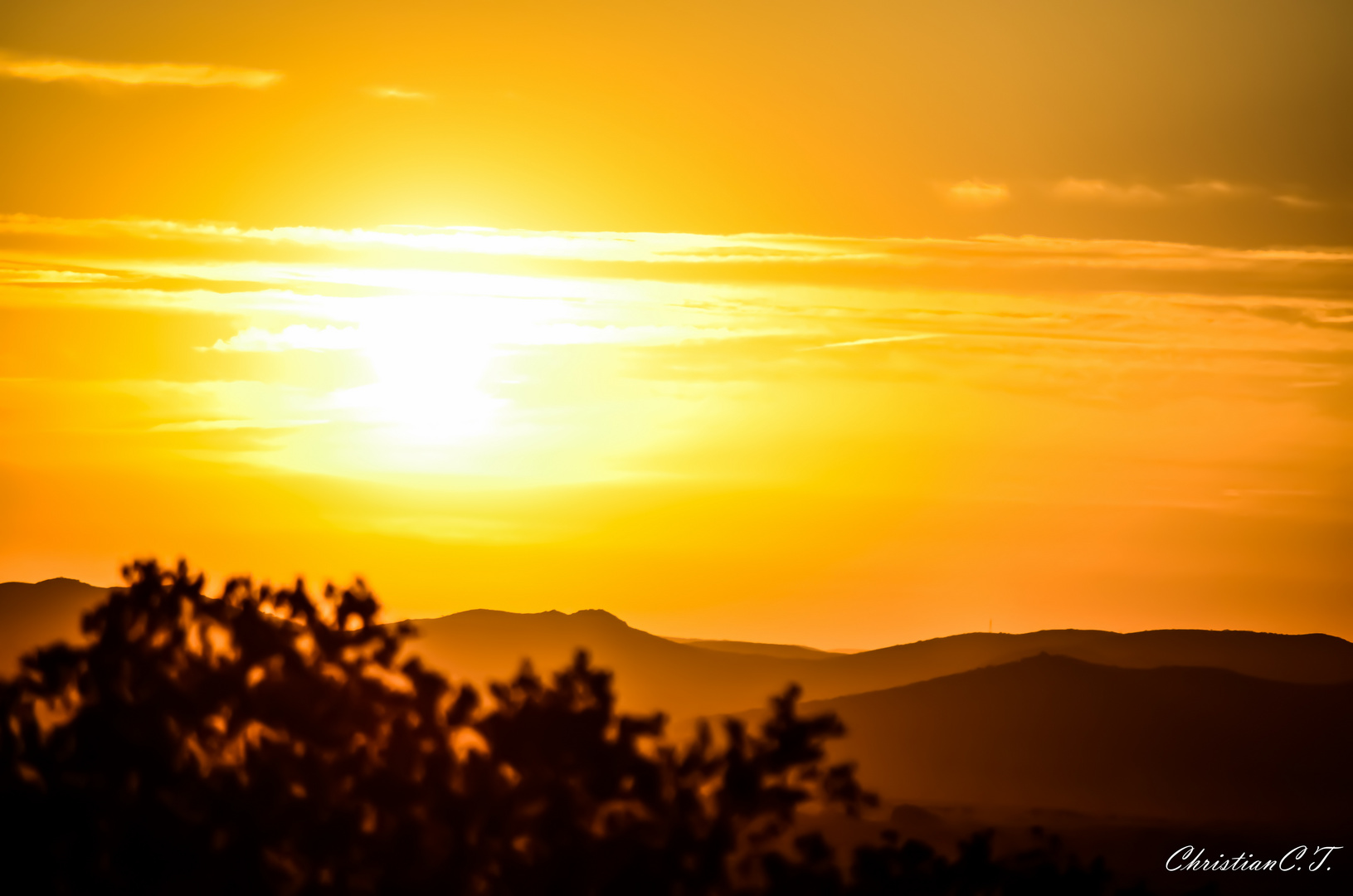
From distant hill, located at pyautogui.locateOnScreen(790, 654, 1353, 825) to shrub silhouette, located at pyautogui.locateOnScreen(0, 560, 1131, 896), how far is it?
111 meters

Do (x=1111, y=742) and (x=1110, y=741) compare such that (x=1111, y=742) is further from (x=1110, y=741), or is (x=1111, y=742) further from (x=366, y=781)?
(x=366, y=781)

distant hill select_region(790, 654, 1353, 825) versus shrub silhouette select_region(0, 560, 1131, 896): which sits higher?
distant hill select_region(790, 654, 1353, 825)

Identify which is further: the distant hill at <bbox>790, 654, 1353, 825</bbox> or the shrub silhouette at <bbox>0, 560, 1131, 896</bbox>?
the distant hill at <bbox>790, 654, 1353, 825</bbox>

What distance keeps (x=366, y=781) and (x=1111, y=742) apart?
131 meters

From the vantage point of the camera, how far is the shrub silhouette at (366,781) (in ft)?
50.4

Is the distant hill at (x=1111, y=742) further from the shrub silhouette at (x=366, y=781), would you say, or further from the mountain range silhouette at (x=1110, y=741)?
the shrub silhouette at (x=366, y=781)

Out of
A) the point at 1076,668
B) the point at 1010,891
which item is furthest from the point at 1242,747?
the point at 1010,891

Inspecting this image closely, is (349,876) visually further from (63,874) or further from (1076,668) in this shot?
(1076,668)

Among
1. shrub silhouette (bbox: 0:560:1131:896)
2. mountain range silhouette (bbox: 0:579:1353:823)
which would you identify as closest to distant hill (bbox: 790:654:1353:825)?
mountain range silhouette (bbox: 0:579:1353:823)

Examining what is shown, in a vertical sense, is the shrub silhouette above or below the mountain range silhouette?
below

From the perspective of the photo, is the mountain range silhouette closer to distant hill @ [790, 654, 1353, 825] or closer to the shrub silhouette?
distant hill @ [790, 654, 1353, 825]

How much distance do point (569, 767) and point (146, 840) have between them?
3.51 metres

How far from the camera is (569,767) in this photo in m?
15.7

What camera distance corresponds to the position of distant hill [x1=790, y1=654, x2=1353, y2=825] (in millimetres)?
129000
